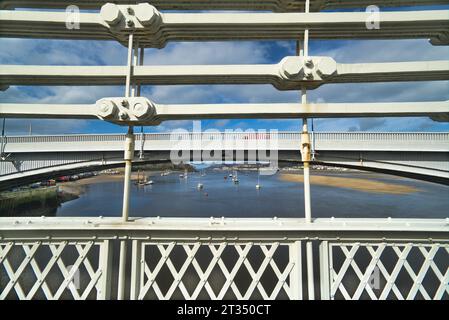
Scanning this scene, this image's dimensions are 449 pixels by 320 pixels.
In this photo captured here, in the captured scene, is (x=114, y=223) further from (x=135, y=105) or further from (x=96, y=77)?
(x=96, y=77)

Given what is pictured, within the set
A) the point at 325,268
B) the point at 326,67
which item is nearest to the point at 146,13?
the point at 326,67

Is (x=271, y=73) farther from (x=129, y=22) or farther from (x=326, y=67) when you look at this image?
(x=129, y=22)

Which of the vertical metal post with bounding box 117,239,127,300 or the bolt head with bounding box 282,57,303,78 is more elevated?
the bolt head with bounding box 282,57,303,78

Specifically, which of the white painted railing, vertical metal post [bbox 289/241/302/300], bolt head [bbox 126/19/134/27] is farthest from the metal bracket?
vertical metal post [bbox 289/241/302/300]

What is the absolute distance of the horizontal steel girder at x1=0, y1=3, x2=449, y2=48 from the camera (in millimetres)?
2795

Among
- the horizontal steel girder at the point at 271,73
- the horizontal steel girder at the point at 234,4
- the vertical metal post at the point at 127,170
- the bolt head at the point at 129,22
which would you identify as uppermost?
the horizontal steel girder at the point at 234,4

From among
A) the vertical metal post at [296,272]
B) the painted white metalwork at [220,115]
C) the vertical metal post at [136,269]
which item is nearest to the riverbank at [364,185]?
the painted white metalwork at [220,115]

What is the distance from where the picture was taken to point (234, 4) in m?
3.34

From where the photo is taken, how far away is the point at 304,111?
272 cm

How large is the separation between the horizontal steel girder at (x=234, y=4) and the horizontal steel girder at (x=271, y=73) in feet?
3.63

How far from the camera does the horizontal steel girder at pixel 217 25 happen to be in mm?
2795

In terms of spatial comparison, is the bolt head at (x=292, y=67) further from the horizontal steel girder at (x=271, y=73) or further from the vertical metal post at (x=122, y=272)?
the vertical metal post at (x=122, y=272)

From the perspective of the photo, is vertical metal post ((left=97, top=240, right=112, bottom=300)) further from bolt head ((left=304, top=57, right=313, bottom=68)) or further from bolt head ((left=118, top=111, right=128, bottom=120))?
bolt head ((left=304, top=57, right=313, bottom=68))

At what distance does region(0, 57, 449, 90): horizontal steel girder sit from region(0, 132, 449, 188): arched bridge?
2.13 meters
